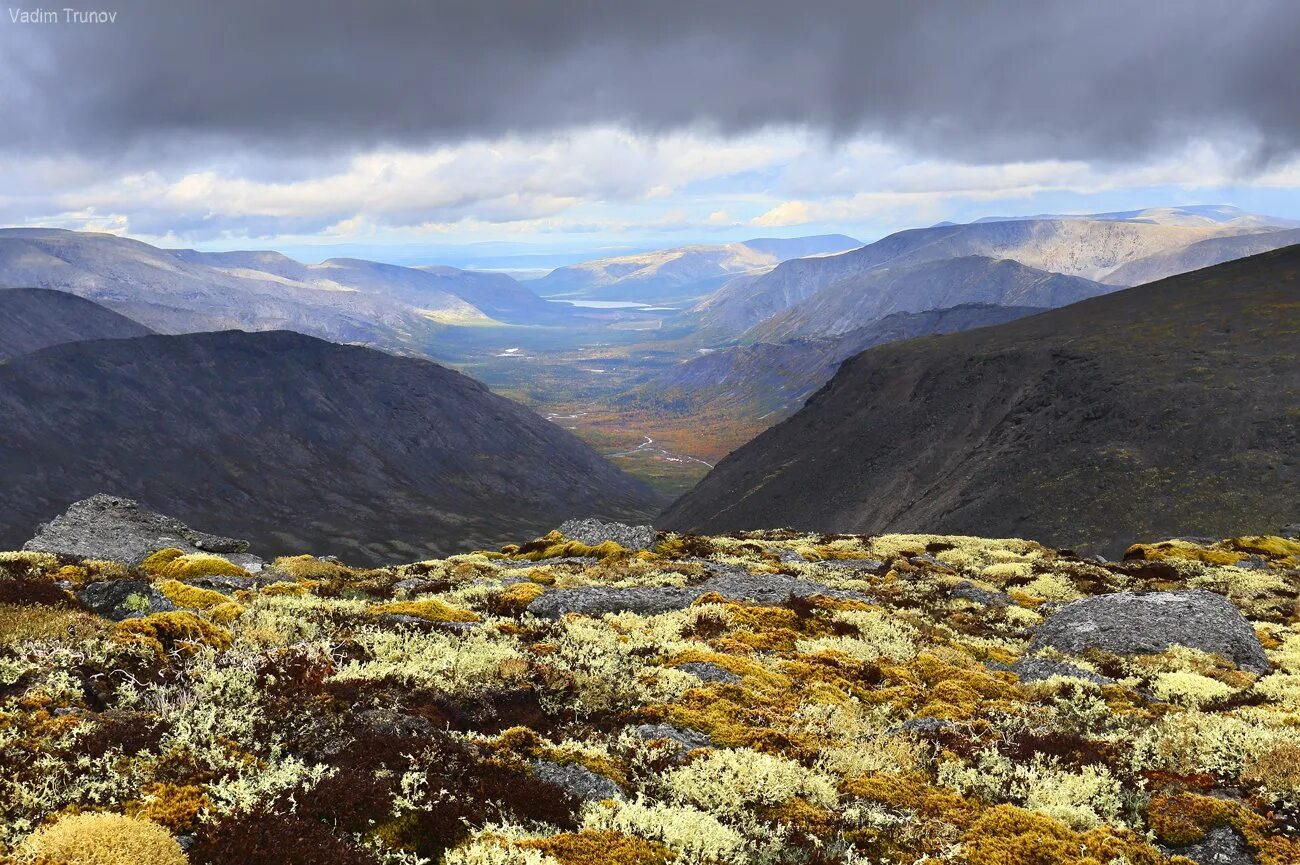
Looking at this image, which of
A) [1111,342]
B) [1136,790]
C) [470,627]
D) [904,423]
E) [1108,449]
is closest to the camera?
[1136,790]

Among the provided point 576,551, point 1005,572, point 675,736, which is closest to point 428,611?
point 675,736

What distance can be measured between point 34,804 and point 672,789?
759 cm

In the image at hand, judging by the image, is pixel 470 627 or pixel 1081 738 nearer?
pixel 1081 738

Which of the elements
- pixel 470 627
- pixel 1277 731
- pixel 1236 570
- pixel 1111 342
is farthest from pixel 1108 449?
pixel 470 627

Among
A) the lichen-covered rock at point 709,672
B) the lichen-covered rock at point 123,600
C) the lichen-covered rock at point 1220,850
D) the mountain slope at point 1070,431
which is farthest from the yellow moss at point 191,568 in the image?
the mountain slope at point 1070,431

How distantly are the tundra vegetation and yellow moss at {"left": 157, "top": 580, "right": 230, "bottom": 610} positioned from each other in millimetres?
87

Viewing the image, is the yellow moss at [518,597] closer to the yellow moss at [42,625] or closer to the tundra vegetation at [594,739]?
the tundra vegetation at [594,739]

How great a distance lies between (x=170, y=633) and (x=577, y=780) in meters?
7.97

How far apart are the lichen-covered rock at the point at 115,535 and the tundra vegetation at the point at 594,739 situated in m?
21.7

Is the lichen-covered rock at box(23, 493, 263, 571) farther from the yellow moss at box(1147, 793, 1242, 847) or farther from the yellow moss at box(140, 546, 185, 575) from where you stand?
the yellow moss at box(1147, 793, 1242, 847)

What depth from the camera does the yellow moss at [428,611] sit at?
18500 mm

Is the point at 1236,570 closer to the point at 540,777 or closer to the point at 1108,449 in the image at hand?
the point at 540,777

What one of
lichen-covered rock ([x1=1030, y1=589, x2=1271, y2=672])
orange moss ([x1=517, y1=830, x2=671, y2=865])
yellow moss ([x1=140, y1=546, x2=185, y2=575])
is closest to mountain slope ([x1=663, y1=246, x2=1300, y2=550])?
lichen-covered rock ([x1=1030, y1=589, x2=1271, y2=672])

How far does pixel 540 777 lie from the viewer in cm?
1080
